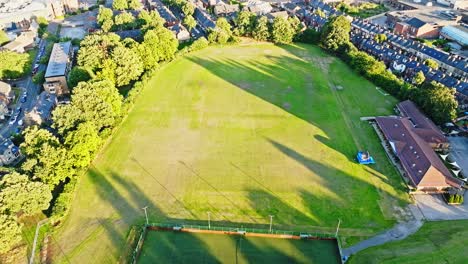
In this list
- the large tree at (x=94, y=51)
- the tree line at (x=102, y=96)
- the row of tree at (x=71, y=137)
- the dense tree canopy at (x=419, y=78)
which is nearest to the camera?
the row of tree at (x=71, y=137)

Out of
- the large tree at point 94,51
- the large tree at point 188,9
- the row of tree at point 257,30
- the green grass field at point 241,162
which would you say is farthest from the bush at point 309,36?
the large tree at point 94,51

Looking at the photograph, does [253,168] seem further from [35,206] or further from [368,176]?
[35,206]

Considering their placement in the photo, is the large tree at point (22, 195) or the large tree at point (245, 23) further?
the large tree at point (245, 23)

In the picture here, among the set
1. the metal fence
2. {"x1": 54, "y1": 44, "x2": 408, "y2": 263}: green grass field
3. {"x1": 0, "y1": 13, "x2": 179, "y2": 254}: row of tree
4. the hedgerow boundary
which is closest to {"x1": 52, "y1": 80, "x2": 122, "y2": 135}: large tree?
{"x1": 0, "y1": 13, "x2": 179, "y2": 254}: row of tree

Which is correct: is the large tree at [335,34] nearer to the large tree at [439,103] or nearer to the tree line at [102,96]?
the tree line at [102,96]

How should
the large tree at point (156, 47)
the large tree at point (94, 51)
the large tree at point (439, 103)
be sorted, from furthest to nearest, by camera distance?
the large tree at point (156, 47) < the large tree at point (94, 51) < the large tree at point (439, 103)

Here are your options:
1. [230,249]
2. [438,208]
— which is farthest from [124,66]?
[438,208]

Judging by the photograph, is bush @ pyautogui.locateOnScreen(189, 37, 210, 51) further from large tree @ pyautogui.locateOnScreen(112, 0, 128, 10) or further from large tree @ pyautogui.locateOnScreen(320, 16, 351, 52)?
large tree @ pyautogui.locateOnScreen(112, 0, 128, 10)
